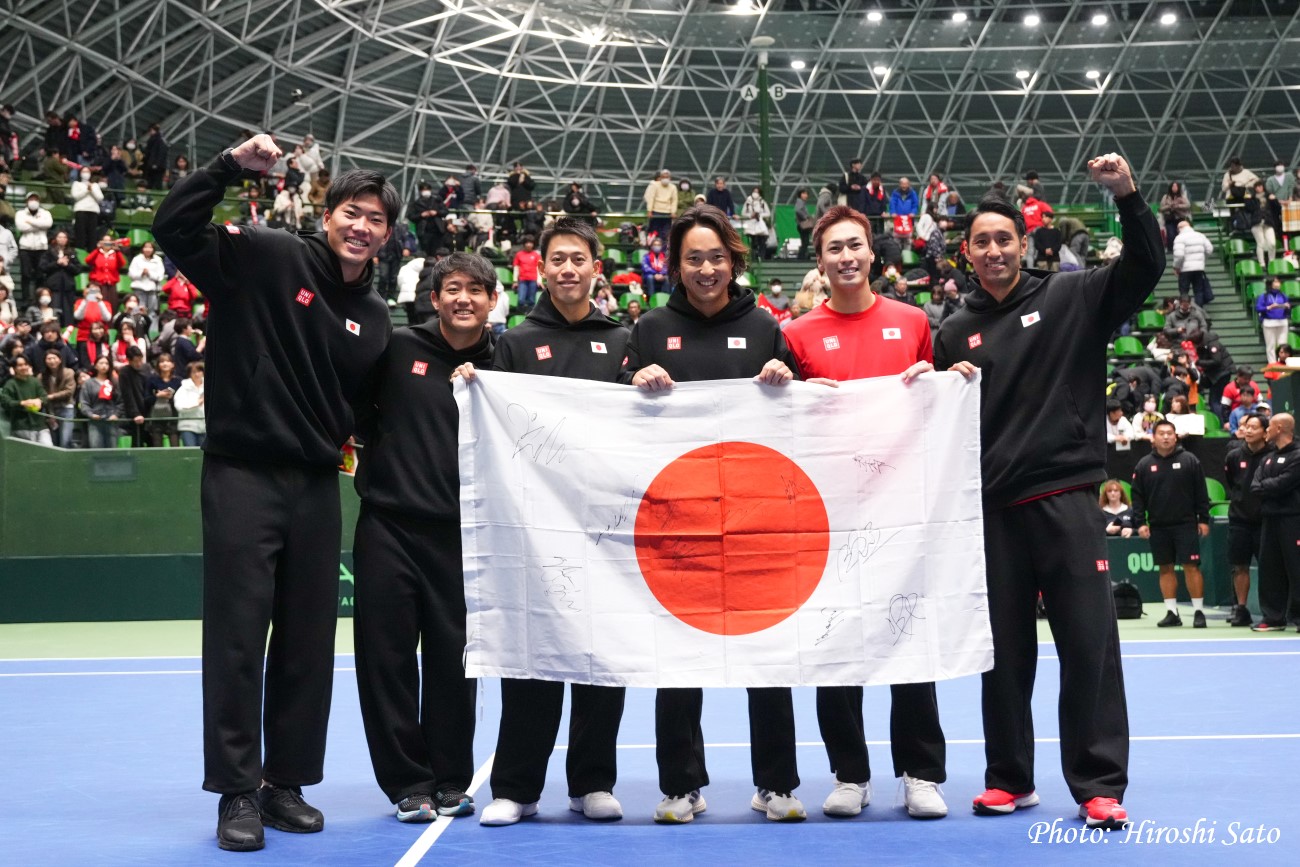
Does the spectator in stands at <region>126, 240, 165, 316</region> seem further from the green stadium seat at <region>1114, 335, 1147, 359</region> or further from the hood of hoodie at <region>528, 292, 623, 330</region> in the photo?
the green stadium seat at <region>1114, 335, 1147, 359</region>

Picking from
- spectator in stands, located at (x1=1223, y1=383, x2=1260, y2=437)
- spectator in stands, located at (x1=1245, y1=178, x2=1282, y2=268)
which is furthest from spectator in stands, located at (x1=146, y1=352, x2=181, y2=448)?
spectator in stands, located at (x1=1245, y1=178, x2=1282, y2=268)

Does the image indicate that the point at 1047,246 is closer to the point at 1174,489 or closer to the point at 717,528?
the point at 1174,489

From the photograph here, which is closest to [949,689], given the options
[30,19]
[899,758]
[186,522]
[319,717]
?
[899,758]

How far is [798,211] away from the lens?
2886cm

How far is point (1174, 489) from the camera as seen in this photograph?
13742mm

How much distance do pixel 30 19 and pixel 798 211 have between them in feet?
59.5

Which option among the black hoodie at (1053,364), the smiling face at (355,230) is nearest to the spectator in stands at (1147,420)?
the black hoodie at (1053,364)

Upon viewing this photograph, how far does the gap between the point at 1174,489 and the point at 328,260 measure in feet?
35.7

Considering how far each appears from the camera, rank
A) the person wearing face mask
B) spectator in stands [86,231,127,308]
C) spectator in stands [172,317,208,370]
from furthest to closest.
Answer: the person wearing face mask < spectator in stands [86,231,127,308] < spectator in stands [172,317,208,370]

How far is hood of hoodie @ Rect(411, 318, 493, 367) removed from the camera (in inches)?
221

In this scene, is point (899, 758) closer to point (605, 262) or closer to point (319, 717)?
point (319, 717)

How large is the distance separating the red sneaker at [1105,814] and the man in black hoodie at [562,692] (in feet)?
6.01

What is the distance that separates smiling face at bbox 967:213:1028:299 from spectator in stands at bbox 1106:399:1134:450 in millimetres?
12313

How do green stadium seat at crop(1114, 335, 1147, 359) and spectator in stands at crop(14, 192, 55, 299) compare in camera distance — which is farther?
green stadium seat at crop(1114, 335, 1147, 359)
